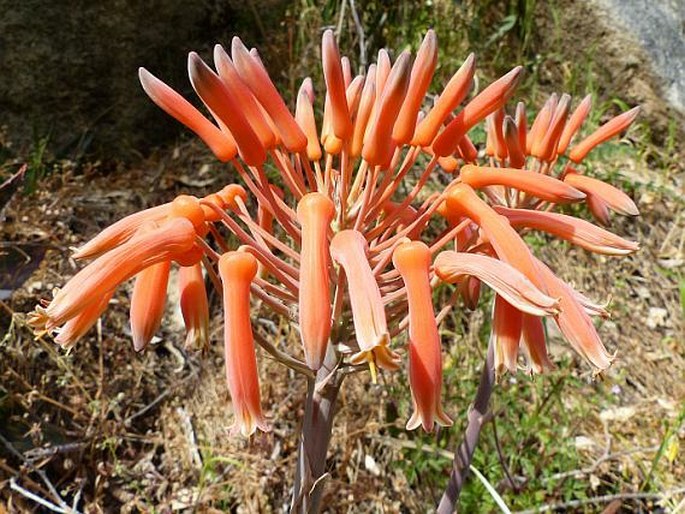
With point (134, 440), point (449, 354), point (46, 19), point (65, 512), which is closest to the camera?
point (65, 512)

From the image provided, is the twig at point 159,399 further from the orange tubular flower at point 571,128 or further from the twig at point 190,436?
the orange tubular flower at point 571,128

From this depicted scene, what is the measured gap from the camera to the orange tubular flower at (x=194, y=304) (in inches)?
70.0

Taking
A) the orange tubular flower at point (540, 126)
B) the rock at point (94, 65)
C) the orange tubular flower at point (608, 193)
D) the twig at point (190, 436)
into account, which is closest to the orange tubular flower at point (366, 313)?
the orange tubular flower at point (608, 193)

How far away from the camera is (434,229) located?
16.0ft

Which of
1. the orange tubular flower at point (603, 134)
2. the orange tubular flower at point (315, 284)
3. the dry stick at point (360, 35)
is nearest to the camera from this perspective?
the orange tubular flower at point (315, 284)

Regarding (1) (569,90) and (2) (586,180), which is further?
(1) (569,90)

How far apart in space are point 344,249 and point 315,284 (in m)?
0.11

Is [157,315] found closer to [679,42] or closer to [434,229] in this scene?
[434,229]

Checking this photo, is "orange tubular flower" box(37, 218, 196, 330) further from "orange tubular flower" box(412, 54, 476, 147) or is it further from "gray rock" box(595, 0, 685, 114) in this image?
"gray rock" box(595, 0, 685, 114)

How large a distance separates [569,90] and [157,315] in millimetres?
4909

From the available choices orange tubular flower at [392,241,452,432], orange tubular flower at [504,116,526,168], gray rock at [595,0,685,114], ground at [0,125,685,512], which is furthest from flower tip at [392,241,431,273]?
gray rock at [595,0,685,114]

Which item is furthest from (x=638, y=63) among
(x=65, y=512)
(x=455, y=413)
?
(x=65, y=512)

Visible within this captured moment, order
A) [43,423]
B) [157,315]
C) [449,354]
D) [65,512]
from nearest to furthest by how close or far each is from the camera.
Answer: [157,315] → [65,512] → [43,423] → [449,354]

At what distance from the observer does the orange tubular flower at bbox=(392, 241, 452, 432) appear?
1.48m
